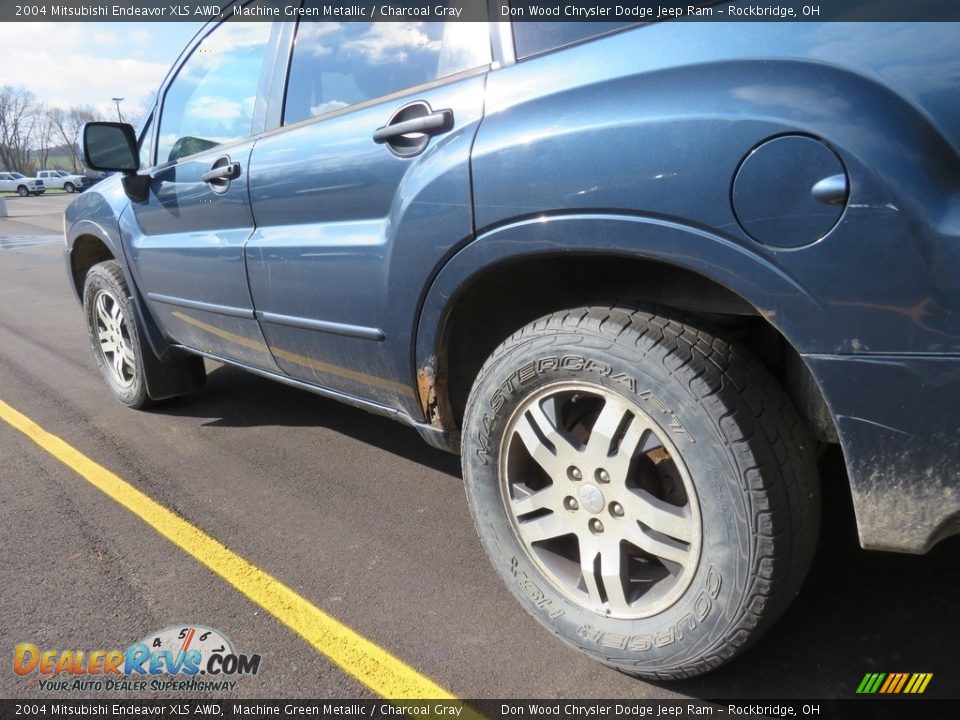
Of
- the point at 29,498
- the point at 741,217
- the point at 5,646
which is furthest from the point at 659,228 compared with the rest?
the point at 29,498

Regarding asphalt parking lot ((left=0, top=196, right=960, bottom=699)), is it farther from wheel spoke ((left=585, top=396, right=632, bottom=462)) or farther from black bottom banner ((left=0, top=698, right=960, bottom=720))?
wheel spoke ((left=585, top=396, right=632, bottom=462))

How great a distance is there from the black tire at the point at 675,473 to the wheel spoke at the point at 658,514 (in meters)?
0.01

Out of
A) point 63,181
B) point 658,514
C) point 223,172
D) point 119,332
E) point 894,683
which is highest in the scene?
point 63,181

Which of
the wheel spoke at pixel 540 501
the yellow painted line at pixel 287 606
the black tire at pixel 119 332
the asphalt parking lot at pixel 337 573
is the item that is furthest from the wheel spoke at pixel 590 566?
the black tire at pixel 119 332

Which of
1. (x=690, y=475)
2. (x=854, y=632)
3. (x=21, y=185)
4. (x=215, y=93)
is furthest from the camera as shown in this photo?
(x=21, y=185)

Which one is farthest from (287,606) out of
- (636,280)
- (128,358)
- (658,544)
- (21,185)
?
(21,185)

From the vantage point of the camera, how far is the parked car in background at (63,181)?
1926 inches

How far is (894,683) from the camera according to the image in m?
1.81

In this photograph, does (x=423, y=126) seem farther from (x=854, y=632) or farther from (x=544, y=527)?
(x=854, y=632)

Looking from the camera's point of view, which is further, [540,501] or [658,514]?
[540,501]

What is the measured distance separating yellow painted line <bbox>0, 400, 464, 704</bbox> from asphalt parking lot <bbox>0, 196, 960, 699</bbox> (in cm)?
3

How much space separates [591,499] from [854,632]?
2.79 feet

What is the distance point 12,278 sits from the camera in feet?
34.1

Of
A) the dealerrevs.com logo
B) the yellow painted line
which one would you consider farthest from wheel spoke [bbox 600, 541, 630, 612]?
the dealerrevs.com logo
